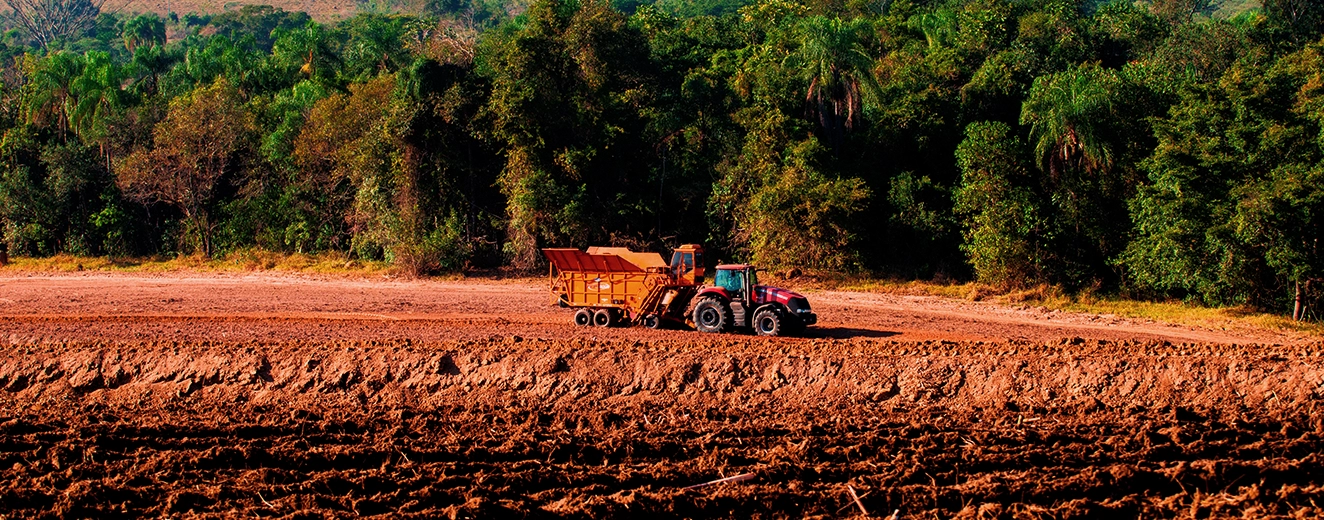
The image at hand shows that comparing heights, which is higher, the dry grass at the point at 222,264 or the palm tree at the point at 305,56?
the palm tree at the point at 305,56

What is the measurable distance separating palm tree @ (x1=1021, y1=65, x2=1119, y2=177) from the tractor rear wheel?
12.3m

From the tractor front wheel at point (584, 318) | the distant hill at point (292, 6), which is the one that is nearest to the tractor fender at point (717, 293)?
the tractor front wheel at point (584, 318)

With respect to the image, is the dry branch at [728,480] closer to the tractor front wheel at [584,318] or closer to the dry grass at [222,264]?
the tractor front wheel at [584,318]

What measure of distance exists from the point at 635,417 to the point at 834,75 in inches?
739

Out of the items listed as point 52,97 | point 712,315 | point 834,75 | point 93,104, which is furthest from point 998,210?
point 52,97

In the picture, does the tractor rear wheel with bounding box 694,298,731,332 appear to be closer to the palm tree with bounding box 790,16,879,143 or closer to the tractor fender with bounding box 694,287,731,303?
the tractor fender with bounding box 694,287,731,303

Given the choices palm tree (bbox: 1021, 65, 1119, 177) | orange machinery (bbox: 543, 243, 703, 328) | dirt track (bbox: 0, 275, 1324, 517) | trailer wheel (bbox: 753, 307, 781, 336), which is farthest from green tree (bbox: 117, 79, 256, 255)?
palm tree (bbox: 1021, 65, 1119, 177)

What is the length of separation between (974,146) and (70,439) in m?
23.4

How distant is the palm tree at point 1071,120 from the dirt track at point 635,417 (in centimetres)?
586

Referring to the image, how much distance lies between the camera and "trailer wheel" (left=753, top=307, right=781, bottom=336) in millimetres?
21219

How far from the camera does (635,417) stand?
53.4ft

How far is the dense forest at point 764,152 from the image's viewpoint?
26203mm

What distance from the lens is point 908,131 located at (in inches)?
1312

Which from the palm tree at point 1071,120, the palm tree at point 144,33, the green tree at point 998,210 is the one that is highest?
the palm tree at point 144,33
